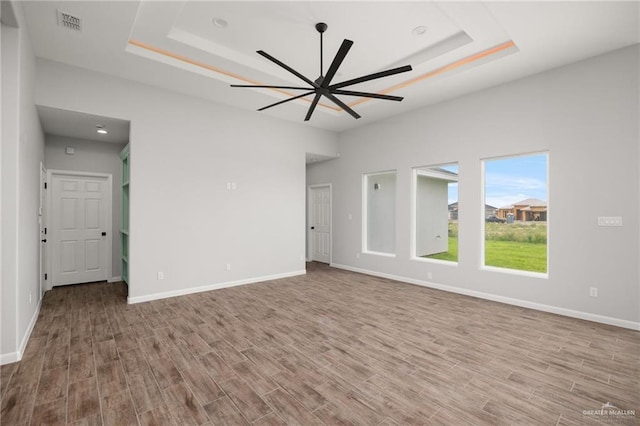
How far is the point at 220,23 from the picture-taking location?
3.29 metres

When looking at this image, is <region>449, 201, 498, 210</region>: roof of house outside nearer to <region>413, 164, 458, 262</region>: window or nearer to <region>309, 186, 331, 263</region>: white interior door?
<region>413, 164, 458, 262</region>: window

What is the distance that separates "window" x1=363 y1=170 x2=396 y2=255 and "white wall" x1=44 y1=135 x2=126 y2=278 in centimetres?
516

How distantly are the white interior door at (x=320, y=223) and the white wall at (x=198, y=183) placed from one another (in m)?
1.44

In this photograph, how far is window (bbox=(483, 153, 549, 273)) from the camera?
436 centimetres

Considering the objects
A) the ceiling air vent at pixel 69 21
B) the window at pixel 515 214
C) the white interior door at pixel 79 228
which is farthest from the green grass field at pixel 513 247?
the white interior door at pixel 79 228

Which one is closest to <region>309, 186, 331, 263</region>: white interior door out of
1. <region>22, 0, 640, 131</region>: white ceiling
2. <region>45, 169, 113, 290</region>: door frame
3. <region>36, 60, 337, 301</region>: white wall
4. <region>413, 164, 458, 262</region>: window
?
<region>36, 60, 337, 301</region>: white wall

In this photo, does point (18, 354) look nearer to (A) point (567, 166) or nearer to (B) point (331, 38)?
(B) point (331, 38)

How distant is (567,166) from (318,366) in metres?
4.05

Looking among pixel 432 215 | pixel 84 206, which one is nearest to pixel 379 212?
pixel 432 215

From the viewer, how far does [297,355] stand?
276 cm

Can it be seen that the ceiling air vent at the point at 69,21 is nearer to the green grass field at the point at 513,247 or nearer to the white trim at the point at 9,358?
the white trim at the point at 9,358

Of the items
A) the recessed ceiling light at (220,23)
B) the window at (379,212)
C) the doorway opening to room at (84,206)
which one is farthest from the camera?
the window at (379,212)

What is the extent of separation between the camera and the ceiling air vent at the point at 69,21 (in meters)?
2.95

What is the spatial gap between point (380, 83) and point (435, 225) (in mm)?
3957
